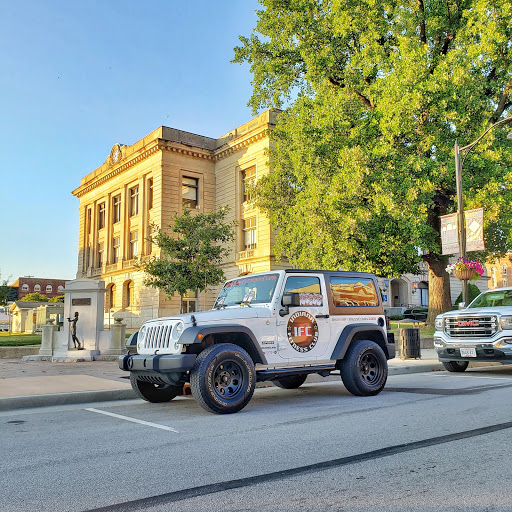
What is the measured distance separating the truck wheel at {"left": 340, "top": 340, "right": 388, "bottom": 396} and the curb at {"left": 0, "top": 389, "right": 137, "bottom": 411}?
382 centimetres

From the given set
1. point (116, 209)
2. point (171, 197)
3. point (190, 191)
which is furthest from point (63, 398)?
point (116, 209)

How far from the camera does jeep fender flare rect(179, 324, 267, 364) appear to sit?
25.2 ft

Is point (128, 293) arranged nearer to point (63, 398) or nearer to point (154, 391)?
point (63, 398)

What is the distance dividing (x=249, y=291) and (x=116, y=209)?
47.4m

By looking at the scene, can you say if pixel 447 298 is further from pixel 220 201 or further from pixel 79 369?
pixel 220 201

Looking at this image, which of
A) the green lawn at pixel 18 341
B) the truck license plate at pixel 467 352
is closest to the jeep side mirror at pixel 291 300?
the truck license plate at pixel 467 352

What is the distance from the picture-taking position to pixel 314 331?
8.94 meters

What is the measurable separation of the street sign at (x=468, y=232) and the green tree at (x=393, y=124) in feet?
9.38

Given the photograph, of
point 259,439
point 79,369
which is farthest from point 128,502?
point 79,369

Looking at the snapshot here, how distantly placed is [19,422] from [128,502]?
4265 millimetres

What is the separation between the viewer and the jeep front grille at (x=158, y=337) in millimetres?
8172

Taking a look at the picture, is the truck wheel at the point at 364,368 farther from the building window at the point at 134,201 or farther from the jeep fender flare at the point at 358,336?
the building window at the point at 134,201

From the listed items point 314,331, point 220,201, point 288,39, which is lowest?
point 314,331

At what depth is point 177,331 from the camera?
802 centimetres
